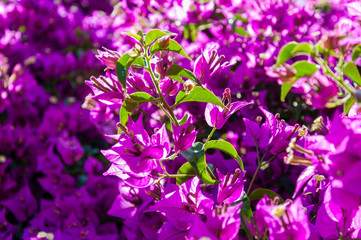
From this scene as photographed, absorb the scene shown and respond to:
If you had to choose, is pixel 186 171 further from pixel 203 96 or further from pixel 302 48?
pixel 302 48

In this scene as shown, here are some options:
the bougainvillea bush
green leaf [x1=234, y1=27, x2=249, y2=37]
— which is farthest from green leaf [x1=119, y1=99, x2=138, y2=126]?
green leaf [x1=234, y1=27, x2=249, y2=37]

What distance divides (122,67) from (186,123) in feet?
0.44

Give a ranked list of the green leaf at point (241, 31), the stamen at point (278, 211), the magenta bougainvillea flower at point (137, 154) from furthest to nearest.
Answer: the green leaf at point (241, 31) → the magenta bougainvillea flower at point (137, 154) → the stamen at point (278, 211)

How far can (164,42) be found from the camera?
57 centimetres

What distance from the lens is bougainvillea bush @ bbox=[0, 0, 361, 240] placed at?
0.51 meters

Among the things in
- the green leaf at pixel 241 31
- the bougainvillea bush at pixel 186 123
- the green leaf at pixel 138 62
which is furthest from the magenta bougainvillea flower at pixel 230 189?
the green leaf at pixel 241 31

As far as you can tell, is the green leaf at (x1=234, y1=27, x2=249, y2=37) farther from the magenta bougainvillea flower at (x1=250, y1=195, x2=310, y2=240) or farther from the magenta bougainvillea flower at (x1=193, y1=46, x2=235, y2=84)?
the magenta bougainvillea flower at (x1=250, y1=195, x2=310, y2=240)

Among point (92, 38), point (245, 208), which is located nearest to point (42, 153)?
point (92, 38)

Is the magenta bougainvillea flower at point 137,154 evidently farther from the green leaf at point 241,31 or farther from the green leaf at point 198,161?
the green leaf at point 241,31

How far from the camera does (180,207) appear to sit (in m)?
0.61

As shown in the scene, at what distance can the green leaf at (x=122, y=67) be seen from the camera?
0.54 metres

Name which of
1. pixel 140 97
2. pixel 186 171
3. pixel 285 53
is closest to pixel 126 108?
pixel 140 97

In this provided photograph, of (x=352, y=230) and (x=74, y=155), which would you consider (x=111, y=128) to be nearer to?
(x=74, y=155)

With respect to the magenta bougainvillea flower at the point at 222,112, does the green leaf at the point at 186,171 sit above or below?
below
